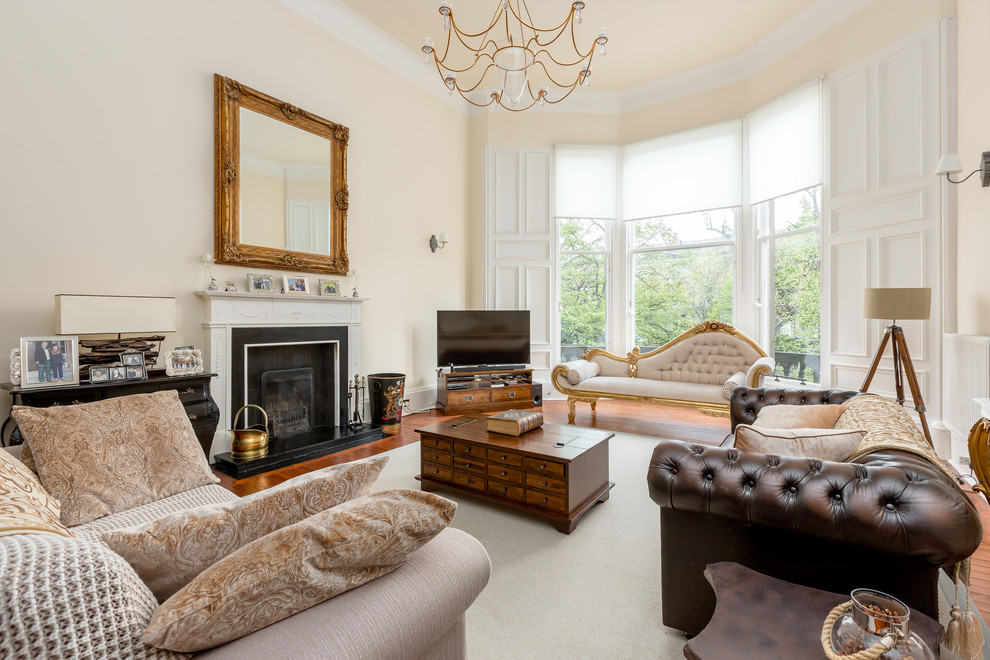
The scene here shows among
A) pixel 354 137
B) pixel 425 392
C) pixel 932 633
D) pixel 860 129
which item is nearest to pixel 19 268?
pixel 354 137

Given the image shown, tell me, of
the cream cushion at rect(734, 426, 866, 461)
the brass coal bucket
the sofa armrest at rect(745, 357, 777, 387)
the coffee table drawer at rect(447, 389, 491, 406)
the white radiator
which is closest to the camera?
the cream cushion at rect(734, 426, 866, 461)

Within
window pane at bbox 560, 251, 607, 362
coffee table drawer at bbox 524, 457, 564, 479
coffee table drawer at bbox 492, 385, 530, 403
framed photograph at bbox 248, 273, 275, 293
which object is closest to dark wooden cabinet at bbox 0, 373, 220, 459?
framed photograph at bbox 248, 273, 275, 293

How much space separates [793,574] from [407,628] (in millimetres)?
1226

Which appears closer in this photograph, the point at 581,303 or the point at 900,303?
the point at 900,303

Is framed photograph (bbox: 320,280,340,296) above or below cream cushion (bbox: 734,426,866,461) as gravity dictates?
above

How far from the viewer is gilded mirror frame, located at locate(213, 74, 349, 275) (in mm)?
3689

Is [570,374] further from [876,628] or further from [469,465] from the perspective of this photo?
[876,628]

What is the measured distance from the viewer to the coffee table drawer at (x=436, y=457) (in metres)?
2.98

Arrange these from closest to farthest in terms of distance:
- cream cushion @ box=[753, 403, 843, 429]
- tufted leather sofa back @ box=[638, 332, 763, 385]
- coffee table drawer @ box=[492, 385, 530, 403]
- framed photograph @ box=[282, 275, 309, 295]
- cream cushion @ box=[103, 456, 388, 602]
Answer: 1. cream cushion @ box=[103, 456, 388, 602]
2. cream cushion @ box=[753, 403, 843, 429]
3. framed photograph @ box=[282, 275, 309, 295]
4. tufted leather sofa back @ box=[638, 332, 763, 385]
5. coffee table drawer @ box=[492, 385, 530, 403]

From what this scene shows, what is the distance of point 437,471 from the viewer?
3025 mm

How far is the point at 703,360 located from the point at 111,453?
5.16m

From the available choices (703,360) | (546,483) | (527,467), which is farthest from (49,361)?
(703,360)

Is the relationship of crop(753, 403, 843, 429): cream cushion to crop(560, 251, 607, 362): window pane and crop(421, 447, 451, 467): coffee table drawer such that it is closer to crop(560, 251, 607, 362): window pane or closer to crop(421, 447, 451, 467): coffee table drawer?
crop(421, 447, 451, 467): coffee table drawer

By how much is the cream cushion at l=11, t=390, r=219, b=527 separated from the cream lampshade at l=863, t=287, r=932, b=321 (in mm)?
4505
